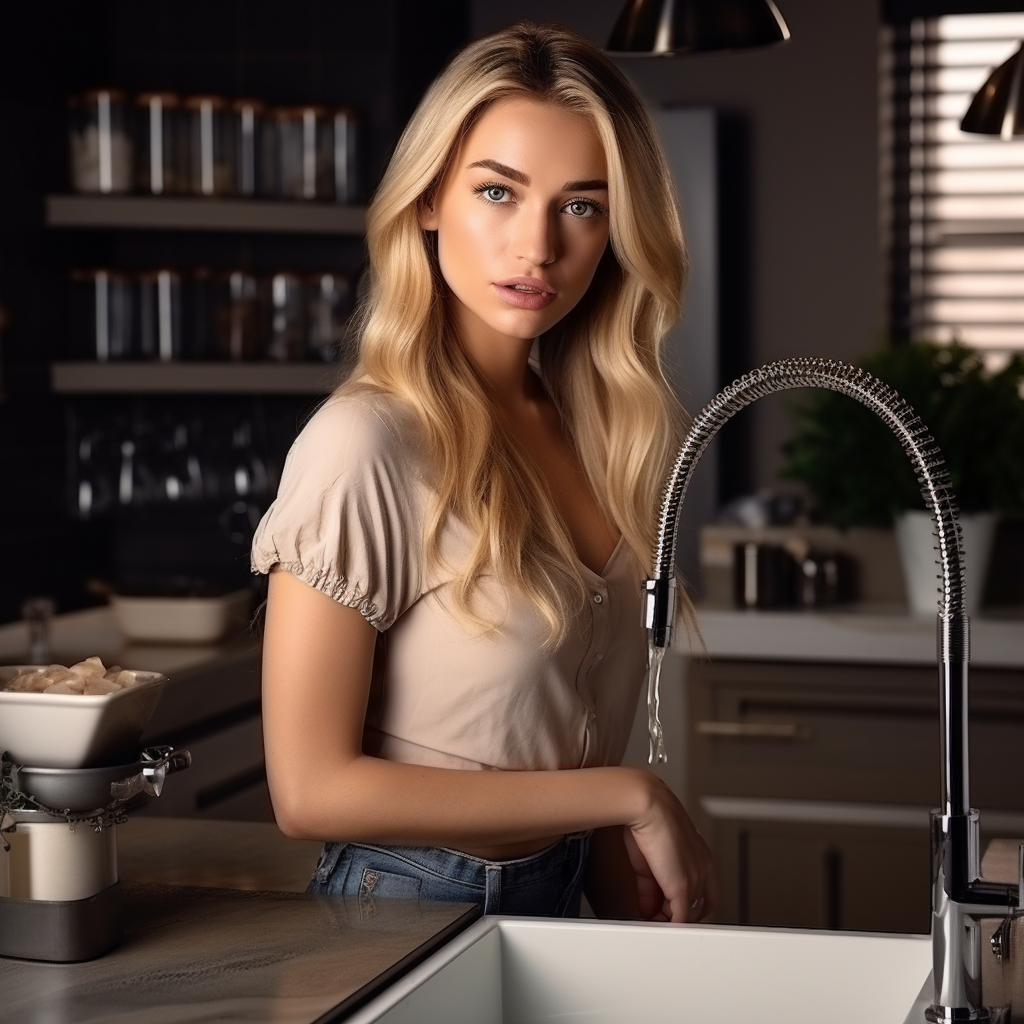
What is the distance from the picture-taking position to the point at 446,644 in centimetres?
141

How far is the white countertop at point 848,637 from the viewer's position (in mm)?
3160

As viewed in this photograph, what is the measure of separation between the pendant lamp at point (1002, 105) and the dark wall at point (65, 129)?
6.08 ft

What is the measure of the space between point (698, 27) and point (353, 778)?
50.7 inches

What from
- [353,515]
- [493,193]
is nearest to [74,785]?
[353,515]

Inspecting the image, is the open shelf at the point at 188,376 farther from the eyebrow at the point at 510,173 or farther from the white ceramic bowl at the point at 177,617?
the eyebrow at the point at 510,173

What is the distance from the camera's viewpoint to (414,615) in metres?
1.41

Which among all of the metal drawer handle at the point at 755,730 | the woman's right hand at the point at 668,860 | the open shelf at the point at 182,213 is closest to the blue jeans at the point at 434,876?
the woman's right hand at the point at 668,860

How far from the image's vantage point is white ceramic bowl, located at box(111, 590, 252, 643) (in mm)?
3518

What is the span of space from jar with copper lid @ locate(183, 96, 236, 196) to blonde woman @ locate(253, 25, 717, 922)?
243 centimetres

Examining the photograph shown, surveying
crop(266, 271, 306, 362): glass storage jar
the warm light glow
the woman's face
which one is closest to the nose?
the woman's face

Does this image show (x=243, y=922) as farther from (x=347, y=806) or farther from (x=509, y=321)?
(x=509, y=321)

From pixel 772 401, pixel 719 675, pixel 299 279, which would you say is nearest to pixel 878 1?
pixel 772 401

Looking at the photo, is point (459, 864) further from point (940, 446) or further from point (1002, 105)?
point (940, 446)

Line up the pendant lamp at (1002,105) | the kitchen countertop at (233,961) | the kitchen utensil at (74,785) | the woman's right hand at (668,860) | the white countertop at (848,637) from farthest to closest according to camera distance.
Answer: the white countertop at (848,637), the pendant lamp at (1002,105), the woman's right hand at (668,860), the kitchen utensil at (74,785), the kitchen countertop at (233,961)
